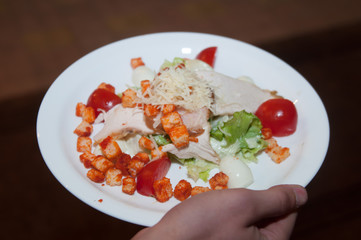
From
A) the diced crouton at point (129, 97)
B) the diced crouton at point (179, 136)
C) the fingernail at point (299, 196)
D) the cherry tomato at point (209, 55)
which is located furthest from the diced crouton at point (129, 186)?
the cherry tomato at point (209, 55)

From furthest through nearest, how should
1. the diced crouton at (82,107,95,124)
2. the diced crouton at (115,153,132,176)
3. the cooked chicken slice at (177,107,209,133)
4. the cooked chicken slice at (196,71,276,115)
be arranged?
the cooked chicken slice at (196,71,276,115), the diced crouton at (82,107,95,124), the cooked chicken slice at (177,107,209,133), the diced crouton at (115,153,132,176)

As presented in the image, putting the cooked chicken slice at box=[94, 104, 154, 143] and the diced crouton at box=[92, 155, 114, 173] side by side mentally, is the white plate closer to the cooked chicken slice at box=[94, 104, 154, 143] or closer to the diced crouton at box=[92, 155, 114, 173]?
the diced crouton at box=[92, 155, 114, 173]

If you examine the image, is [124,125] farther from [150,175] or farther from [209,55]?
[209,55]

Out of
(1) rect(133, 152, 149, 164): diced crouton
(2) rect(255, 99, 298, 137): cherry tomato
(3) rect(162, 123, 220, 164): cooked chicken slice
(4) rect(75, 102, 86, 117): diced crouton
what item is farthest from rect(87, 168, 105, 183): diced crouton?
(2) rect(255, 99, 298, 137): cherry tomato

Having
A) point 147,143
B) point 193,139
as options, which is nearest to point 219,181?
point 193,139
